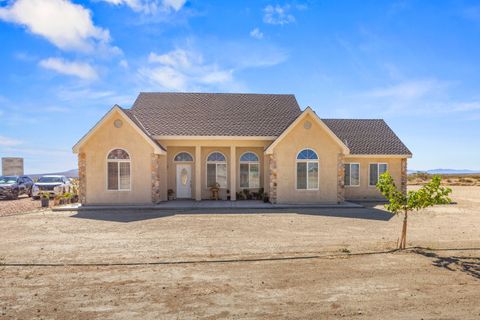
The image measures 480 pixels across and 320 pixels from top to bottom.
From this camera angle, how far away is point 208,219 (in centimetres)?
1462

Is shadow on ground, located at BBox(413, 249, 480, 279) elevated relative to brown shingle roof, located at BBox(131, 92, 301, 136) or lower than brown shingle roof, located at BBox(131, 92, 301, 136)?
lower

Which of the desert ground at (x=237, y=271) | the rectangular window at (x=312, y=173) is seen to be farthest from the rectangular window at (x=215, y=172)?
the desert ground at (x=237, y=271)

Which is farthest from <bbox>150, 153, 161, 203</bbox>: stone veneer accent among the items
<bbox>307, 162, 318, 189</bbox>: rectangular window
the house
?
<bbox>307, 162, 318, 189</bbox>: rectangular window

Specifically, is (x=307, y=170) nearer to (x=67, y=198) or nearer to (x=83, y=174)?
(x=83, y=174)

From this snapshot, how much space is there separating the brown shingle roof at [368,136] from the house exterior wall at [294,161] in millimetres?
4076

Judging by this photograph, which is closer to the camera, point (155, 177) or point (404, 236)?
point (404, 236)

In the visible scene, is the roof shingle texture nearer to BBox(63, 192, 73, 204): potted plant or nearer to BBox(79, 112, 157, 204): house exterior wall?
BBox(79, 112, 157, 204): house exterior wall

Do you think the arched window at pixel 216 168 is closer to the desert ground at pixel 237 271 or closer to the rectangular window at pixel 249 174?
the rectangular window at pixel 249 174

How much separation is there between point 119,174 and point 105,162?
961 millimetres

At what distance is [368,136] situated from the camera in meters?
24.5

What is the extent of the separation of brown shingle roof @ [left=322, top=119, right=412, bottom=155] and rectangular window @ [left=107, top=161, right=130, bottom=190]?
13.8 metres

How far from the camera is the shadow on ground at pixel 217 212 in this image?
1520cm

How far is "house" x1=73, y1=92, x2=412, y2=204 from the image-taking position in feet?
60.6

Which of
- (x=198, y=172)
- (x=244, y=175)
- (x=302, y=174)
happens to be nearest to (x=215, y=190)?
(x=198, y=172)
